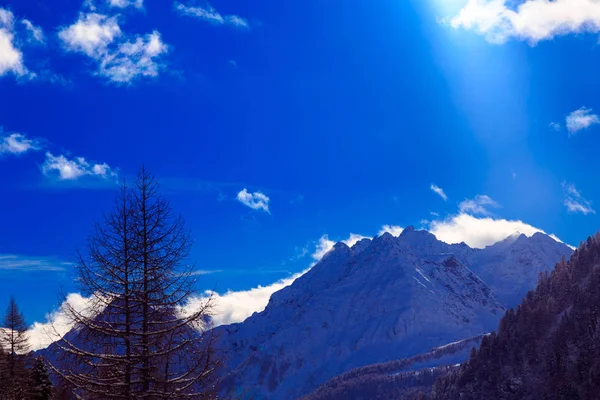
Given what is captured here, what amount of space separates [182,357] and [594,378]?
20839 centimetres

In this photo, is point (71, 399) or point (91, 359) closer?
point (91, 359)

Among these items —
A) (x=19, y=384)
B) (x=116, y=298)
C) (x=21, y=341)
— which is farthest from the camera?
(x=21, y=341)

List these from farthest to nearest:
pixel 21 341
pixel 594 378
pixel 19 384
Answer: pixel 594 378, pixel 21 341, pixel 19 384

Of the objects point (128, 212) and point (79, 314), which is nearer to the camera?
point (79, 314)

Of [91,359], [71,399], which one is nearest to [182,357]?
[91,359]

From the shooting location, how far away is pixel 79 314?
1861 cm

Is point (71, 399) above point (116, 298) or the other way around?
the other way around

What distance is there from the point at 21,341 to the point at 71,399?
36.6m

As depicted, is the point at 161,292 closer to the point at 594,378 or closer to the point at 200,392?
the point at 200,392

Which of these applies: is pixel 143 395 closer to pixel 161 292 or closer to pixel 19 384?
pixel 161 292

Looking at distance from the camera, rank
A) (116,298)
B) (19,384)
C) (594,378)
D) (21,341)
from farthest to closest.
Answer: (594,378) → (21,341) → (19,384) → (116,298)

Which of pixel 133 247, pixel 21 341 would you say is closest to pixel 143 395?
pixel 133 247

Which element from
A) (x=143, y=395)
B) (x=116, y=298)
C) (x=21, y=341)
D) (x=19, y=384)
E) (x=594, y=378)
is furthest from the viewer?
(x=594, y=378)

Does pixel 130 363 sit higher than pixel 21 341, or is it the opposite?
pixel 21 341
